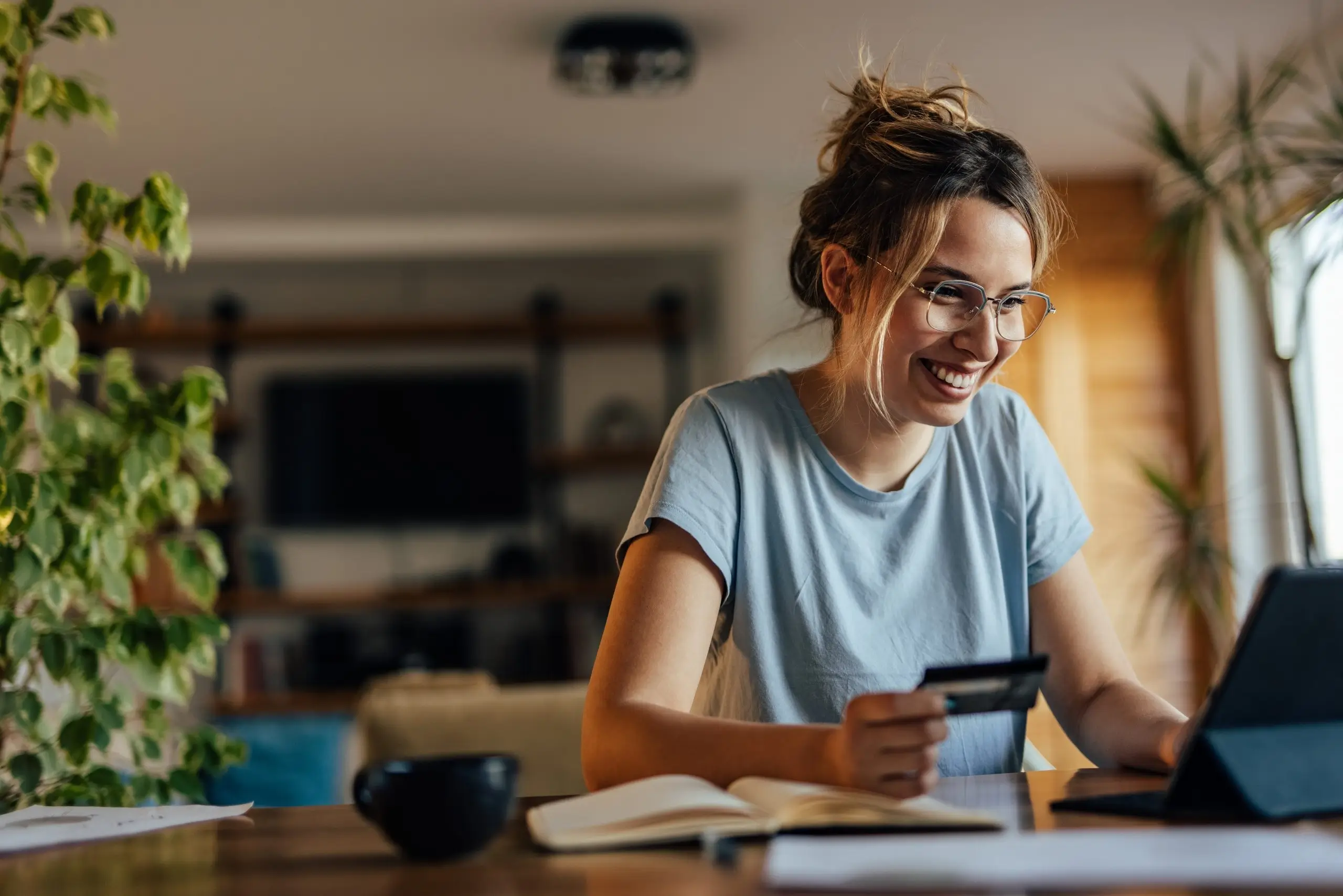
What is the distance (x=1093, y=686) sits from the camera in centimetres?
133

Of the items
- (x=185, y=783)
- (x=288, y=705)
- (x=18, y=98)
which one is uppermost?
(x=18, y=98)

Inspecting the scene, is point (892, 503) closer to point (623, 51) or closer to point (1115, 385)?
point (623, 51)

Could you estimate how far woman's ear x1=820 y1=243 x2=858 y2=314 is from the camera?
137 centimetres

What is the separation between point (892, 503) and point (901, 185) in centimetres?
34

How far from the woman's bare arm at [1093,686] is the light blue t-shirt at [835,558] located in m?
0.03

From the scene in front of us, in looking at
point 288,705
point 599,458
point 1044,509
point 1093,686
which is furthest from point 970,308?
point 288,705

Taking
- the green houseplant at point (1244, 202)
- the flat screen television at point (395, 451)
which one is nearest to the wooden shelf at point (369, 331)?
the flat screen television at point (395, 451)

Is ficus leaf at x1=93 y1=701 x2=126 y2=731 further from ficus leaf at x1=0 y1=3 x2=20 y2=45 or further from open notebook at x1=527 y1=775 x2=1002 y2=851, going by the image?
open notebook at x1=527 y1=775 x2=1002 y2=851

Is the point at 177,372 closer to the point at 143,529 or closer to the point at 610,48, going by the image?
the point at 610,48

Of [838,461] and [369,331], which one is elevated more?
[369,331]

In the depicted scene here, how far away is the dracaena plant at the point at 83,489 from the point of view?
152cm

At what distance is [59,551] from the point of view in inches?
60.9

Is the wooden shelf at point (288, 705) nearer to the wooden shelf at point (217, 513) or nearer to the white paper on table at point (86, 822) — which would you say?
the wooden shelf at point (217, 513)

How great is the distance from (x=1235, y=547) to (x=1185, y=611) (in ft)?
1.25
